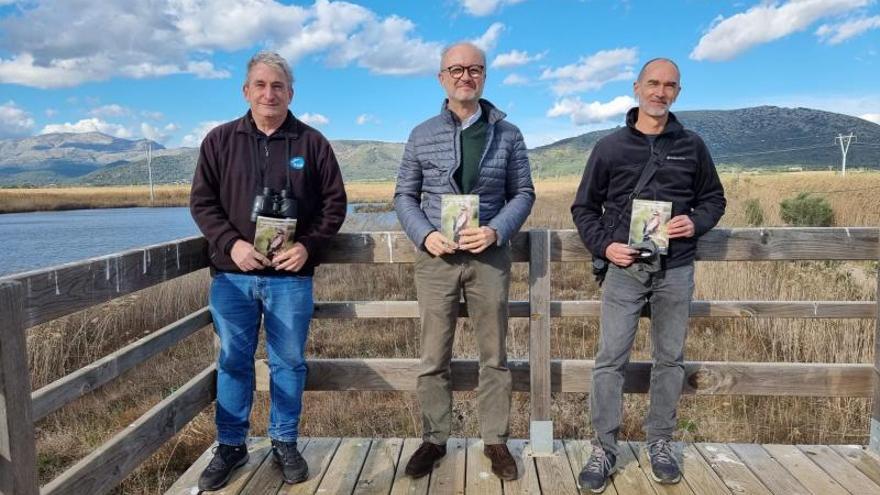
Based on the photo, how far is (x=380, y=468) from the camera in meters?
3.04

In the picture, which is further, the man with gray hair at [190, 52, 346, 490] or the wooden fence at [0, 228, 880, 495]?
the man with gray hair at [190, 52, 346, 490]

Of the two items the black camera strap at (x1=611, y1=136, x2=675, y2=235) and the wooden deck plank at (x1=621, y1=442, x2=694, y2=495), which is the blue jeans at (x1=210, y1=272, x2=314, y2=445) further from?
the wooden deck plank at (x1=621, y1=442, x2=694, y2=495)

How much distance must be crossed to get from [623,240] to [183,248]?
7.39ft

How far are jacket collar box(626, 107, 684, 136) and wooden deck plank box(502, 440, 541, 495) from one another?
1.82 metres

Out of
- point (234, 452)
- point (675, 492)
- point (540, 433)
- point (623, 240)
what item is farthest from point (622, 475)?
point (234, 452)

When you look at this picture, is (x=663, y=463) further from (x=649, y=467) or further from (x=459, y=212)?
(x=459, y=212)

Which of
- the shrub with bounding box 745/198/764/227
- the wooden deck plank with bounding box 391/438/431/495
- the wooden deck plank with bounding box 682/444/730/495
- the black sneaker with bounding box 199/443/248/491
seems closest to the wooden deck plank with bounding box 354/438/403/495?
the wooden deck plank with bounding box 391/438/431/495

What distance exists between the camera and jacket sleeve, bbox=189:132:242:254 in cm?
279

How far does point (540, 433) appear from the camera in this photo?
3182 millimetres

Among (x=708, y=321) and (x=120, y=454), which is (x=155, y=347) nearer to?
(x=120, y=454)

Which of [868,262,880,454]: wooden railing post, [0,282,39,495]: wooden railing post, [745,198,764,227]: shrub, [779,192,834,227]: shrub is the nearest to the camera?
[0,282,39,495]: wooden railing post

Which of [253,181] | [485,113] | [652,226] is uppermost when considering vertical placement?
[485,113]

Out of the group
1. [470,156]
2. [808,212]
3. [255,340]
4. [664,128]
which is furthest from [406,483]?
[808,212]

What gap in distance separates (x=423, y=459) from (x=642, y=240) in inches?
61.4
